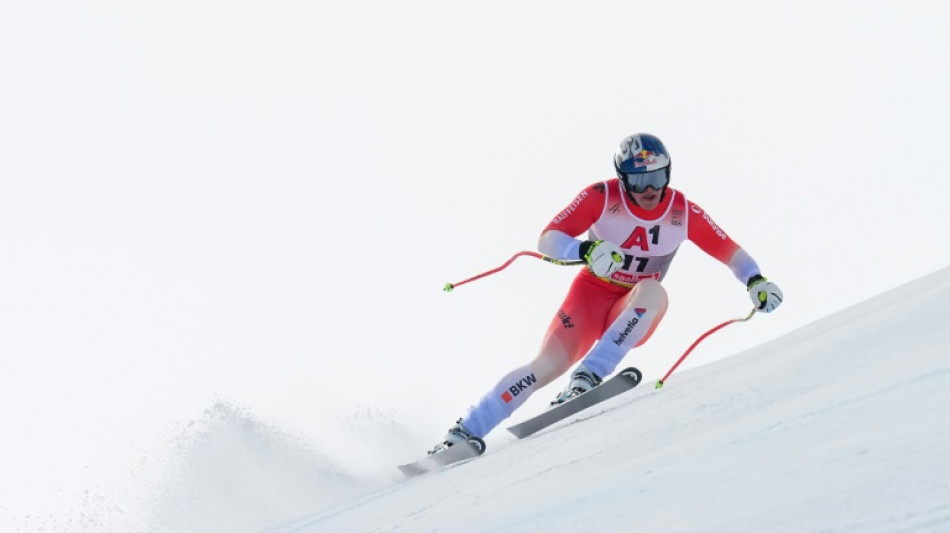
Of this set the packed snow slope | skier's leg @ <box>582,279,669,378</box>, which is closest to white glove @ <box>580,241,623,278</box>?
skier's leg @ <box>582,279,669,378</box>

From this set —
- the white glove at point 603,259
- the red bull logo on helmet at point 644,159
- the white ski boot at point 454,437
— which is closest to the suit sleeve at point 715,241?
the red bull logo on helmet at point 644,159

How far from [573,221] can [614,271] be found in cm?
57

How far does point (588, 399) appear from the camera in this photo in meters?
5.55

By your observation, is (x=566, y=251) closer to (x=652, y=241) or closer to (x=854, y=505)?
(x=652, y=241)

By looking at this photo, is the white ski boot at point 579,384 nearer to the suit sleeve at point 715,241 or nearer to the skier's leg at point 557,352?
the skier's leg at point 557,352

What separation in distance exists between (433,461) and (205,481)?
4.48 feet

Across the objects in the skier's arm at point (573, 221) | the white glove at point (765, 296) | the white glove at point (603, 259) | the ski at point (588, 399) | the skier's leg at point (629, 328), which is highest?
the skier's arm at point (573, 221)

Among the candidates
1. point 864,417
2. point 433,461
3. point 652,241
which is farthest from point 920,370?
point 652,241

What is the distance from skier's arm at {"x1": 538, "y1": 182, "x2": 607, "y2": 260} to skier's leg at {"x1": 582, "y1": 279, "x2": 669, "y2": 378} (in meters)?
0.49

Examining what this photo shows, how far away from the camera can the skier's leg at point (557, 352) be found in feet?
19.0

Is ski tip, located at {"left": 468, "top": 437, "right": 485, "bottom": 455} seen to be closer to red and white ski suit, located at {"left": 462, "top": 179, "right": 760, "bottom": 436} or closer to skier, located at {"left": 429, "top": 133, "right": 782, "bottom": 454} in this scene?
skier, located at {"left": 429, "top": 133, "right": 782, "bottom": 454}

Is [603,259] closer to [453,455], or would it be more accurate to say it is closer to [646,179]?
[646,179]

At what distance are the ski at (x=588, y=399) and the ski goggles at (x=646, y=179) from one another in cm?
126

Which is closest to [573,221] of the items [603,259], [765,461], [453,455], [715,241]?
[603,259]
